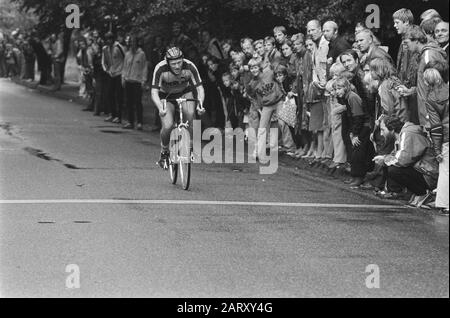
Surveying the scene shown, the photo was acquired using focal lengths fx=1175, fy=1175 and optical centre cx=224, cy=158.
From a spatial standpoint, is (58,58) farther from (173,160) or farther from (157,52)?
(173,160)

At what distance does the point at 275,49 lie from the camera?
18562 mm

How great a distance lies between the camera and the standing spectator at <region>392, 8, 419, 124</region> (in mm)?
13609

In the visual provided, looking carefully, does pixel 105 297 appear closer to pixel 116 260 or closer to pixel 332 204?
pixel 116 260

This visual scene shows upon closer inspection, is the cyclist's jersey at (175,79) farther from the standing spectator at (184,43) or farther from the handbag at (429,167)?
the standing spectator at (184,43)

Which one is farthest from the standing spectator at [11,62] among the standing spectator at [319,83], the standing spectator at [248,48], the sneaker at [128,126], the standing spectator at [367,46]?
the standing spectator at [367,46]

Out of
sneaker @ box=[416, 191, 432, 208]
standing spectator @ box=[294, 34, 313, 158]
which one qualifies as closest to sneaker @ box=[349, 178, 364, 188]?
sneaker @ box=[416, 191, 432, 208]

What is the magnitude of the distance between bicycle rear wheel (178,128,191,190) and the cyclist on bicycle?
58cm

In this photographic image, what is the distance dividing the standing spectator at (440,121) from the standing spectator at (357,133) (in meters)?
2.22

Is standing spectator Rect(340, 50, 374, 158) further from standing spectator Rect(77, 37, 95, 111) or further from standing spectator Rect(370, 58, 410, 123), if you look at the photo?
standing spectator Rect(77, 37, 95, 111)

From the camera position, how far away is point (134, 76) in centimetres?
2409

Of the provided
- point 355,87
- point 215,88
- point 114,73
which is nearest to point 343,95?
point 355,87

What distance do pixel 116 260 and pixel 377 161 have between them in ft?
16.7

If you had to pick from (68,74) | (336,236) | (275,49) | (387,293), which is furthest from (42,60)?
(387,293)

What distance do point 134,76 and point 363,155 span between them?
1012 centimetres
